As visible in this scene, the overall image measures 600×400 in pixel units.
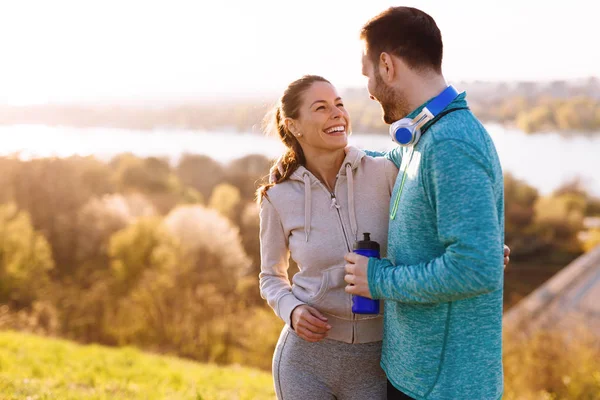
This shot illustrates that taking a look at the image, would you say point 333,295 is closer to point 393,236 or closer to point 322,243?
point 322,243

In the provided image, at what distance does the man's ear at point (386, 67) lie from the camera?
6.52 feet

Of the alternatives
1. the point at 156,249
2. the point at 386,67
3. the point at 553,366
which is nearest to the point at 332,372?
the point at 386,67

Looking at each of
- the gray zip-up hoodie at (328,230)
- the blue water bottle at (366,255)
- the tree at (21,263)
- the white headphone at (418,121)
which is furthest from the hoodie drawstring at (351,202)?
the tree at (21,263)

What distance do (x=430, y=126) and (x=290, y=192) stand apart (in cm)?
84

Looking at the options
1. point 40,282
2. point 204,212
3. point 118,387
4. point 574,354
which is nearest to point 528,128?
point 204,212

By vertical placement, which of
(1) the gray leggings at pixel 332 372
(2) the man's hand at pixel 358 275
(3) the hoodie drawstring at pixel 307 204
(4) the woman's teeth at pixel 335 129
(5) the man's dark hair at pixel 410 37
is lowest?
(1) the gray leggings at pixel 332 372

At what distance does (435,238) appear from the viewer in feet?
6.28

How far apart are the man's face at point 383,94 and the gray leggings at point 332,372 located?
968 mm

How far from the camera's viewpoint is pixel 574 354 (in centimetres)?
1220

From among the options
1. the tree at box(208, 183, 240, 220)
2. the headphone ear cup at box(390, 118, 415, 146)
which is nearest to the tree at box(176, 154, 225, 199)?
the tree at box(208, 183, 240, 220)

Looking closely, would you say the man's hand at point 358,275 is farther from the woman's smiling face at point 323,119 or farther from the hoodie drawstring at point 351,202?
the woman's smiling face at point 323,119

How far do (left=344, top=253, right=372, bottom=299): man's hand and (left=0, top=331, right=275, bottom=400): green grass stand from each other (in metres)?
3.60

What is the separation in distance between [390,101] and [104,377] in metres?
5.99

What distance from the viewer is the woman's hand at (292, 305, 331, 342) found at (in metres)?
2.34
